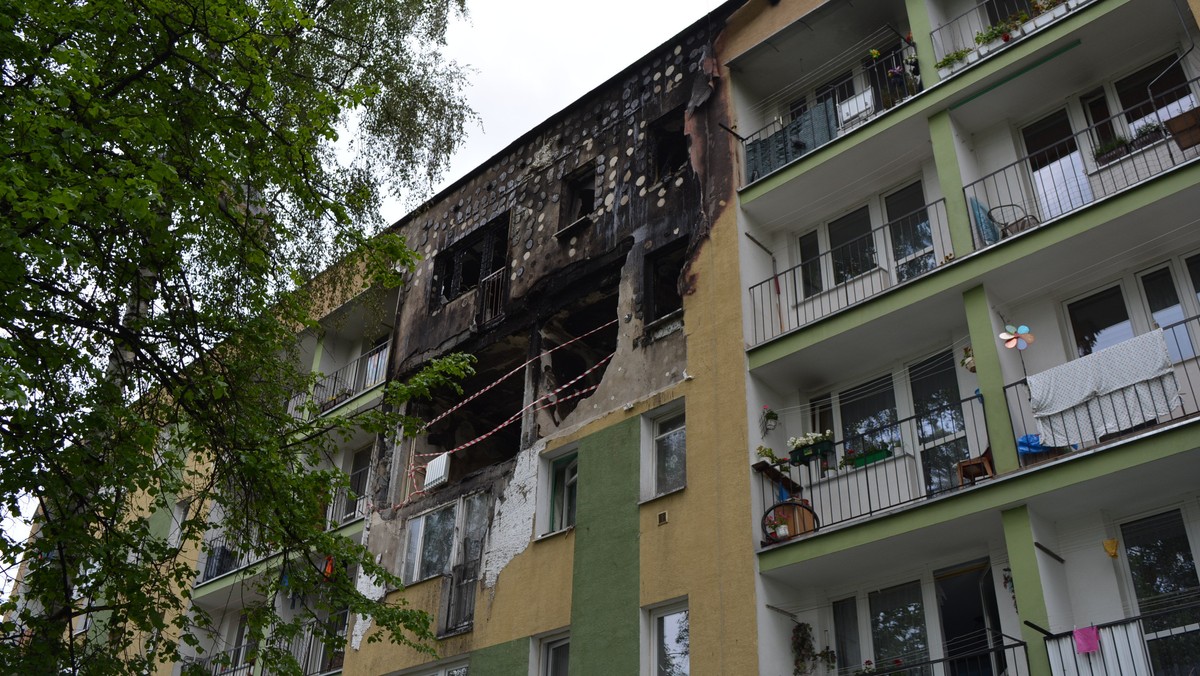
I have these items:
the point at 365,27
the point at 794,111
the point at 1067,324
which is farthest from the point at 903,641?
the point at 365,27

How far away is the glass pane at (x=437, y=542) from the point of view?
760 inches

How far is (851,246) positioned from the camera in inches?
670

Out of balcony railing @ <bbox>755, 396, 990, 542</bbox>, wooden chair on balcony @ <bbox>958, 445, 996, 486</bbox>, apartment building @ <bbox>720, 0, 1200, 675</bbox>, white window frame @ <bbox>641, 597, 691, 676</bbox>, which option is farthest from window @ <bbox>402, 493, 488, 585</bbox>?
wooden chair on balcony @ <bbox>958, 445, 996, 486</bbox>

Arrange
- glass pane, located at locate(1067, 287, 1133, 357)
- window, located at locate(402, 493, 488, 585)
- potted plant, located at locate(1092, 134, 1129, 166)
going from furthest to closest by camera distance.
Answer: window, located at locate(402, 493, 488, 585)
potted plant, located at locate(1092, 134, 1129, 166)
glass pane, located at locate(1067, 287, 1133, 357)

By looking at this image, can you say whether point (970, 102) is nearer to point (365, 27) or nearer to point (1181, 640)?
point (1181, 640)

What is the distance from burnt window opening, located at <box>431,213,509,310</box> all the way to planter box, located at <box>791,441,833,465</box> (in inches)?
353

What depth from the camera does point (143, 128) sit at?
10906 millimetres

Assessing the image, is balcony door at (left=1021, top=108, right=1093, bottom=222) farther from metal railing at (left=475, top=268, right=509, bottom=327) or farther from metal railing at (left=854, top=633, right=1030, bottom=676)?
metal railing at (left=475, top=268, right=509, bottom=327)

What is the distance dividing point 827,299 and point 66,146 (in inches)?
433

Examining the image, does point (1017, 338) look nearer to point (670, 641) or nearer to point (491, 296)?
point (670, 641)

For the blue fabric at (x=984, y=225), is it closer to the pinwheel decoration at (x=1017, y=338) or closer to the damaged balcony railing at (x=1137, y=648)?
the pinwheel decoration at (x=1017, y=338)

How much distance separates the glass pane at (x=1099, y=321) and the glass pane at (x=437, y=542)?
11106 mm

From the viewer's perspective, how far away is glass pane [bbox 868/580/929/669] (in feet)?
43.5

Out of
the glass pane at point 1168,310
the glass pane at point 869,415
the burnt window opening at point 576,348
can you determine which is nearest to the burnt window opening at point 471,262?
the burnt window opening at point 576,348
